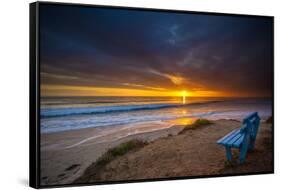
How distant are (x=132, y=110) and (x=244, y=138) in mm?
1768

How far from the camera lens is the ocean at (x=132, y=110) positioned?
6.45m

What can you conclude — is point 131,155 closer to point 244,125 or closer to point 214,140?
point 214,140

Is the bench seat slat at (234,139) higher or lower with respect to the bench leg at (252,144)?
higher

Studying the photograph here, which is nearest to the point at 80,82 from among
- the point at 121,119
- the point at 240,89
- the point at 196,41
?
the point at 121,119

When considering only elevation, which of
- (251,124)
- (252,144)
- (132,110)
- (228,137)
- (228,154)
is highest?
(132,110)

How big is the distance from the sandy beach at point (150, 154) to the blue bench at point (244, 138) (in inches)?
2.9

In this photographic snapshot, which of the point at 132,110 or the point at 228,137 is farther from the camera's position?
the point at 228,137

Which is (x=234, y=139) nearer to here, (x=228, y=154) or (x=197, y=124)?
(x=228, y=154)

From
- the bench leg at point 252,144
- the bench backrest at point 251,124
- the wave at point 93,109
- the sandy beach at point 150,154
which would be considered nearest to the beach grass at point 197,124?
the sandy beach at point 150,154

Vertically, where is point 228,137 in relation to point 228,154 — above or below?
above

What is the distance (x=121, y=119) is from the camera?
685 centimetres

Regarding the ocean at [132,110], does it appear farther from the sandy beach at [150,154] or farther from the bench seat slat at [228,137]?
the bench seat slat at [228,137]

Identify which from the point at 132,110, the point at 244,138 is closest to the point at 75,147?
the point at 132,110

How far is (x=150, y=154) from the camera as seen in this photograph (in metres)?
7.00
